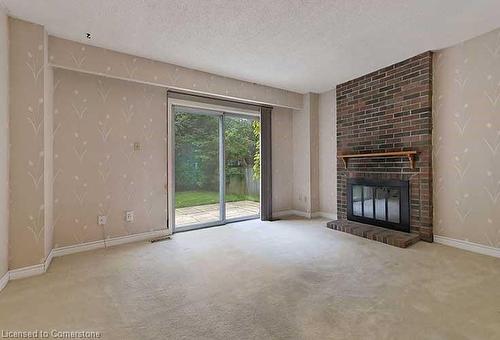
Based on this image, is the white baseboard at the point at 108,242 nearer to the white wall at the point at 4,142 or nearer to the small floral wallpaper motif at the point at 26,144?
the small floral wallpaper motif at the point at 26,144

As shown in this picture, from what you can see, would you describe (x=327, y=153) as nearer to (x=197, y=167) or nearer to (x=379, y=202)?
(x=379, y=202)

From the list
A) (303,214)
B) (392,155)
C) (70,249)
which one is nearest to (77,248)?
(70,249)

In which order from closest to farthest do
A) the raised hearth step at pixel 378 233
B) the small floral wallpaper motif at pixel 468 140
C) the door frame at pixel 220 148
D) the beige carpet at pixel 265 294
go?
the beige carpet at pixel 265 294
the small floral wallpaper motif at pixel 468 140
the raised hearth step at pixel 378 233
the door frame at pixel 220 148

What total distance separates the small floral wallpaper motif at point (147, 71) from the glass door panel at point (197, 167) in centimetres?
54

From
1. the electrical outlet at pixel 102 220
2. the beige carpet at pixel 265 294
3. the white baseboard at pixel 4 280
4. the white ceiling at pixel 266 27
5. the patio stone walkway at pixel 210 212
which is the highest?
the white ceiling at pixel 266 27

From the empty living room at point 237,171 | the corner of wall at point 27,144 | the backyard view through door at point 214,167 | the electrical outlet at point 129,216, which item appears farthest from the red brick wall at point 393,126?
the corner of wall at point 27,144

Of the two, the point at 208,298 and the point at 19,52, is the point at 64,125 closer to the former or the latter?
the point at 19,52

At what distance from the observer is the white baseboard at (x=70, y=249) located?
2.43m

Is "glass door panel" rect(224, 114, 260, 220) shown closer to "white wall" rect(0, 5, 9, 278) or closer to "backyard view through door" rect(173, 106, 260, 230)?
"backyard view through door" rect(173, 106, 260, 230)

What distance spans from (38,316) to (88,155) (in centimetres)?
199

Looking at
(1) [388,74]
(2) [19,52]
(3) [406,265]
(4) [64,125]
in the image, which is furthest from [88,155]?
(1) [388,74]

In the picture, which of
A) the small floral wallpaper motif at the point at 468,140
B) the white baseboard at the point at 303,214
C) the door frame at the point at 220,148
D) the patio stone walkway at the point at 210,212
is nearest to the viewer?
the small floral wallpaper motif at the point at 468,140

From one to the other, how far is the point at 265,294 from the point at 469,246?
8.88 feet

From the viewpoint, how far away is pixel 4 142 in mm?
2332
